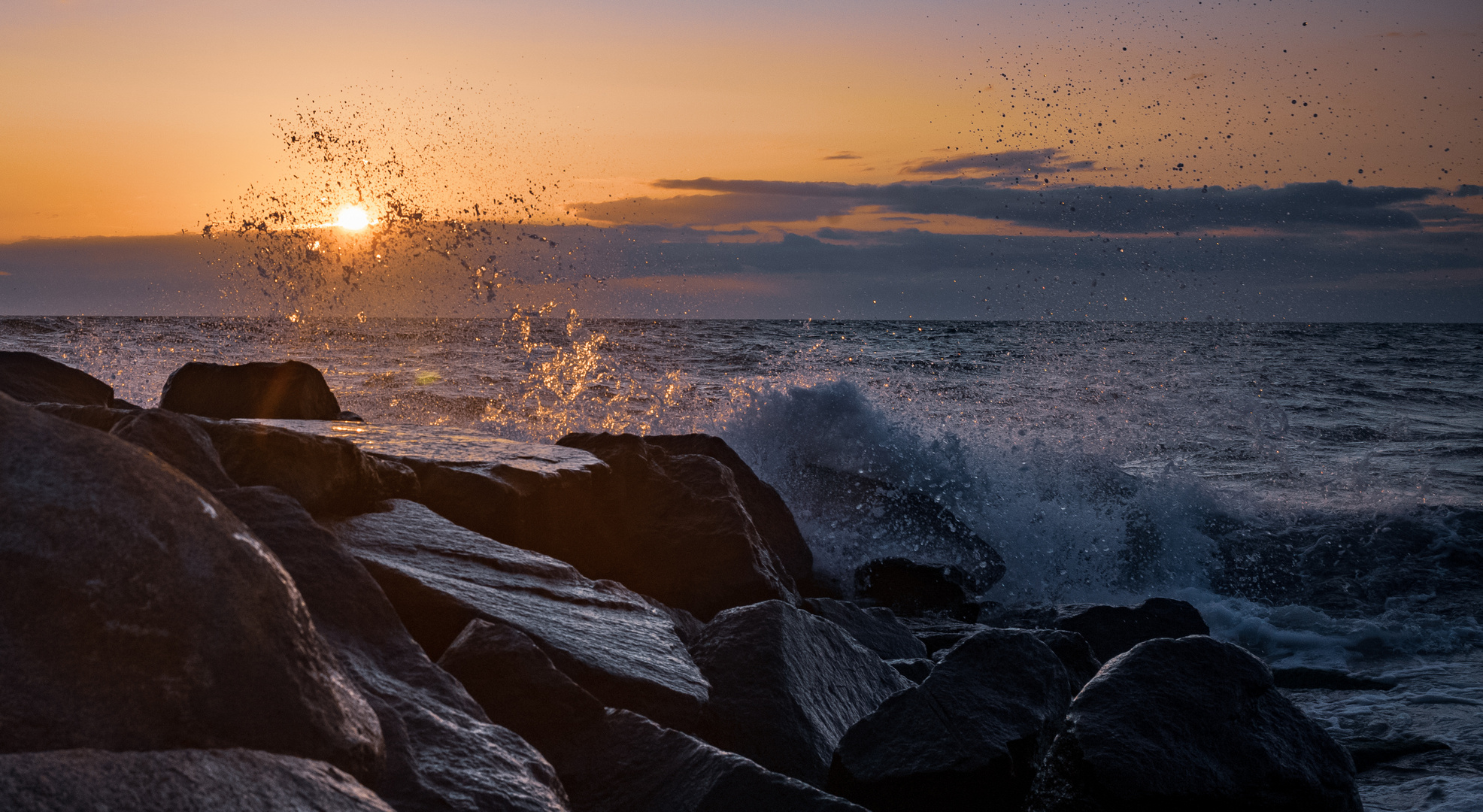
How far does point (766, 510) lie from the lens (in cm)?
610

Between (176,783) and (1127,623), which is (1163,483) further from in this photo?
(176,783)

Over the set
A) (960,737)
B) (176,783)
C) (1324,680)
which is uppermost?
(176,783)

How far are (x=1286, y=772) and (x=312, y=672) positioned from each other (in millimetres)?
2344

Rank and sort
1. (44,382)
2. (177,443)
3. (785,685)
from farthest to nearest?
(44,382)
(785,685)
(177,443)

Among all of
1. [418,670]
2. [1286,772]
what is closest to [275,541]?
[418,670]

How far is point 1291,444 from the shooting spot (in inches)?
512

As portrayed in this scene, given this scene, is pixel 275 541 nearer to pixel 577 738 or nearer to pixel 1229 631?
pixel 577 738

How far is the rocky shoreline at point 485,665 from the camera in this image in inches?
60.4

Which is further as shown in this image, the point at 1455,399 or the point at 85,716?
the point at 1455,399

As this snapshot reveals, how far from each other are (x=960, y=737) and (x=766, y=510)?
3342 mm

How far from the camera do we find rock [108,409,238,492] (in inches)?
105

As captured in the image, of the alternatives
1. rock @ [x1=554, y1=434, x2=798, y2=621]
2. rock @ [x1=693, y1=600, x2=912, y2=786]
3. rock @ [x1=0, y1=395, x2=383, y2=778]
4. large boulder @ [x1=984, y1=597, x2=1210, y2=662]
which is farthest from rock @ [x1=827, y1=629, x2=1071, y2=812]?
large boulder @ [x1=984, y1=597, x2=1210, y2=662]

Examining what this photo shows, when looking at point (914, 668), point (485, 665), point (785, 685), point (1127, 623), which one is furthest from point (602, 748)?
point (1127, 623)

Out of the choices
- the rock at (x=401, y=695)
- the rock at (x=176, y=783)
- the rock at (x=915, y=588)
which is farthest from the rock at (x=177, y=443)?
the rock at (x=915, y=588)
